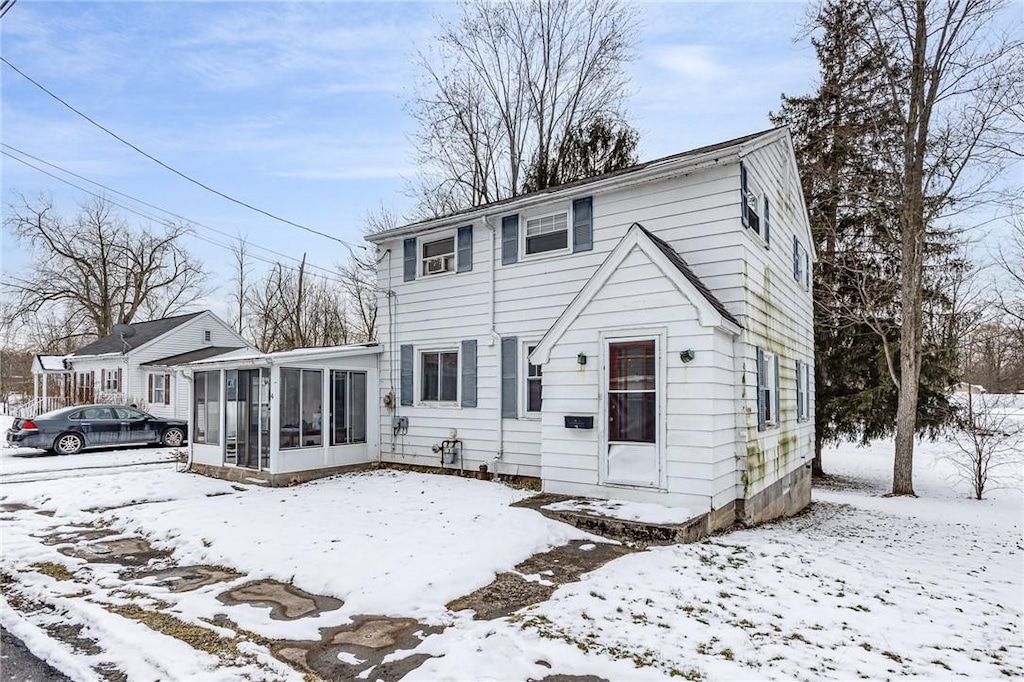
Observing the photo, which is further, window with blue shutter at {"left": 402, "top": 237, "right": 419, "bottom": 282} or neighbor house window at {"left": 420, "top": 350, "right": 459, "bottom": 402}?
window with blue shutter at {"left": 402, "top": 237, "right": 419, "bottom": 282}

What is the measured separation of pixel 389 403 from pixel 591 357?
5788 mm

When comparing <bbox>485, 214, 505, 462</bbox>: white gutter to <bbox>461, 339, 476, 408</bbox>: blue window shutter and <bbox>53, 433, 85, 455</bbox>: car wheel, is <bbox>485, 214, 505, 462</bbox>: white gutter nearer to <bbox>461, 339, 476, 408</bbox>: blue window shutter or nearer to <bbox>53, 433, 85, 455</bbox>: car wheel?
<bbox>461, 339, 476, 408</bbox>: blue window shutter

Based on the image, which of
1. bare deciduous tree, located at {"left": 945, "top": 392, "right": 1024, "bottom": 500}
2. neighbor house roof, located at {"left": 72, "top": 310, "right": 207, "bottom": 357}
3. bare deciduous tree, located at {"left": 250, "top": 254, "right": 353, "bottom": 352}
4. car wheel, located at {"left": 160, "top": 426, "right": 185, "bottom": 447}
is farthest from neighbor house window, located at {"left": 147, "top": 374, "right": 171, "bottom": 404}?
bare deciduous tree, located at {"left": 945, "top": 392, "right": 1024, "bottom": 500}

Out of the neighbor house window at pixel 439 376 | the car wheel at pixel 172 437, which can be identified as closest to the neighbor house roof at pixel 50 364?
the car wheel at pixel 172 437

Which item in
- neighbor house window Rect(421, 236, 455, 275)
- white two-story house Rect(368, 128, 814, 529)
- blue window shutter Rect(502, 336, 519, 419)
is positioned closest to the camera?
white two-story house Rect(368, 128, 814, 529)

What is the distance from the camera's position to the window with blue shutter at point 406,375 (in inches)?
481

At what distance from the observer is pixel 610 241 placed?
9617mm

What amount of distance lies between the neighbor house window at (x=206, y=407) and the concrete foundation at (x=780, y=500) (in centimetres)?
1043

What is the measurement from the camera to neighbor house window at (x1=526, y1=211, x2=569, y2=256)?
33.8 ft

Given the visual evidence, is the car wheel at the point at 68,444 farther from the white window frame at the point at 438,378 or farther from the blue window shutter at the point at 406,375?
the white window frame at the point at 438,378

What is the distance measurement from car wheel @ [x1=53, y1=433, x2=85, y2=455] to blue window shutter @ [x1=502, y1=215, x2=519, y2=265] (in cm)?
1418

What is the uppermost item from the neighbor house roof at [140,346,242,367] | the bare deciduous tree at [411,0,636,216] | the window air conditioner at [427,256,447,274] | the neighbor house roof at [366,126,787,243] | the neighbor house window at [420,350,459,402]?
the bare deciduous tree at [411,0,636,216]

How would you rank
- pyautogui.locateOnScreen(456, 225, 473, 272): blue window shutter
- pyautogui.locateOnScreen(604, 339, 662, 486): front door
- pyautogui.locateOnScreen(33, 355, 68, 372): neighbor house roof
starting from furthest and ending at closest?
pyautogui.locateOnScreen(33, 355, 68, 372): neighbor house roof
pyautogui.locateOnScreen(456, 225, 473, 272): blue window shutter
pyautogui.locateOnScreen(604, 339, 662, 486): front door

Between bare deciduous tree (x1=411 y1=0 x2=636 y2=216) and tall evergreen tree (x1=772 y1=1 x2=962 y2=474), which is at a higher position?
bare deciduous tree (x1=411 y1=0 x2=636 y2=216)
